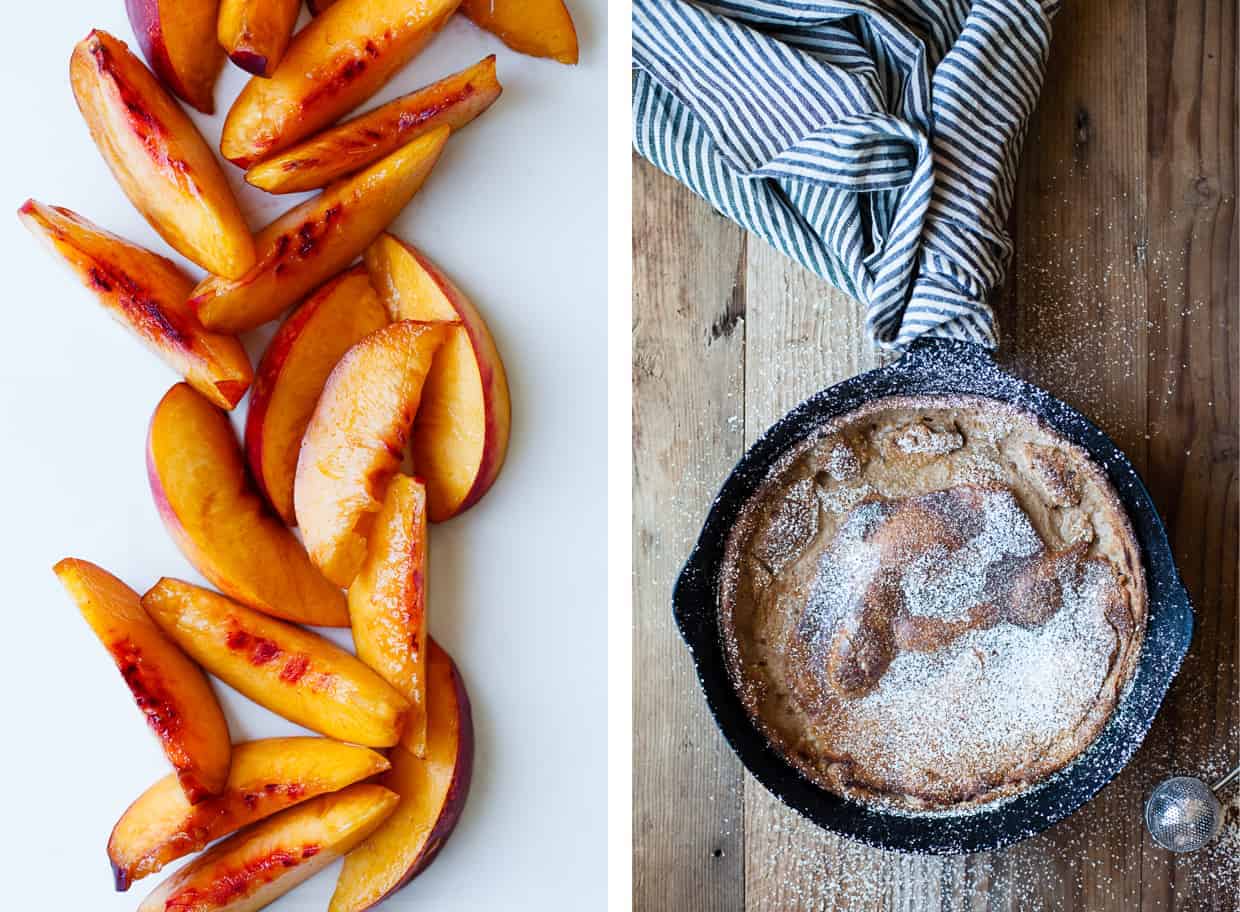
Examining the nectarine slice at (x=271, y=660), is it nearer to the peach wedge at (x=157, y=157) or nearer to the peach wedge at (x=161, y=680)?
the peach wedge at (x=161, y=680)

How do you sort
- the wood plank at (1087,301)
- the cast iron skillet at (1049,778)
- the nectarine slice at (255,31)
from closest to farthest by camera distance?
the nectarine slice at (255,31)
the cast iron skillet at (1049,778)
the wood plank at (1087,301)

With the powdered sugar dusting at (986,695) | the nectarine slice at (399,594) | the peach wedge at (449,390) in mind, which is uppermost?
the peach wedge at (449,390)

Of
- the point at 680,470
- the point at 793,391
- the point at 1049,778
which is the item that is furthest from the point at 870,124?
the point at 1049,778

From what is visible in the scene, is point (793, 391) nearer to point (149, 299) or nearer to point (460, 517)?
point (460, 517)

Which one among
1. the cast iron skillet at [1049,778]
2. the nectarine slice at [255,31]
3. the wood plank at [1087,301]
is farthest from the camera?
the wood plank at [1087,301]

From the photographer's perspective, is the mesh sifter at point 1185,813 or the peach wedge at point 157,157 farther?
the mesh sifter at point 1185,813

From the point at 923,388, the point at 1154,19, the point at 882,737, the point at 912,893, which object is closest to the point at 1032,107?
the point at 1154,19

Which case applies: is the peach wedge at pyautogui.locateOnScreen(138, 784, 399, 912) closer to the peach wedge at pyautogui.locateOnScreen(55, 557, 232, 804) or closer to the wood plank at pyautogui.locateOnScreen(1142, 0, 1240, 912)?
the peach wedge at pyautogui.locateOnScreen(55, 557, 232, 804)

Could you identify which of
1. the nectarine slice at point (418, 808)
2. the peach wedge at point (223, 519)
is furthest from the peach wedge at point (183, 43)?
Result: the nectarine slice at point (418, 808)
